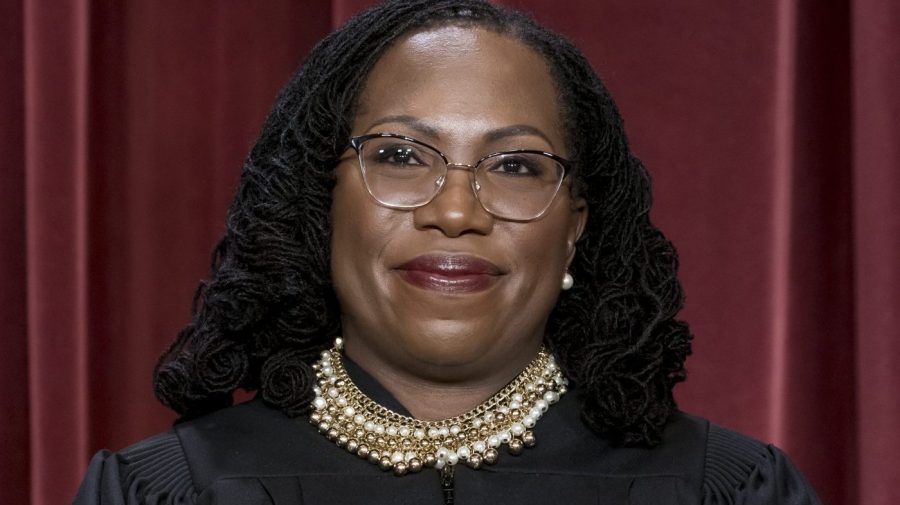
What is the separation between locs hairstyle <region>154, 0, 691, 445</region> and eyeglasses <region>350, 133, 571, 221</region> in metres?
0.06

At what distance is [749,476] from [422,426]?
36 cm

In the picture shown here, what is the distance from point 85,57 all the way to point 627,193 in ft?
2.87

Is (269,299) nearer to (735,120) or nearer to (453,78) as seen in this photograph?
(453,78)

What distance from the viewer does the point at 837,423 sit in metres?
1.91

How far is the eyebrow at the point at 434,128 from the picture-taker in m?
1.42

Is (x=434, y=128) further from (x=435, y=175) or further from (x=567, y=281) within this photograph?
(x=567, y=281)

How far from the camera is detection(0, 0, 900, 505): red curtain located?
6.34 ft

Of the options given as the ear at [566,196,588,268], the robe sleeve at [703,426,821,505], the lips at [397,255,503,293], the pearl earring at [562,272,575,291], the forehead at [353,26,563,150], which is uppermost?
the forehead at [353,26,563,150]

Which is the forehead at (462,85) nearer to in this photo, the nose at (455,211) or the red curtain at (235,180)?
the nose at (455,211)

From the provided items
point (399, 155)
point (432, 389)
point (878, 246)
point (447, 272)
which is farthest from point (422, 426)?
point (878, 246)

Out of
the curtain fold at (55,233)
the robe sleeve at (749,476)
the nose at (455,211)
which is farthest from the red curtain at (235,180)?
the nose at (455,211)

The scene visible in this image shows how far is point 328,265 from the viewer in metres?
1.51

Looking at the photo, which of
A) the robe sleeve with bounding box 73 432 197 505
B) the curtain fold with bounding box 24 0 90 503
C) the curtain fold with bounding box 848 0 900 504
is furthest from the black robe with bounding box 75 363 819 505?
the curtain fold with bounding box 24 0 90 503

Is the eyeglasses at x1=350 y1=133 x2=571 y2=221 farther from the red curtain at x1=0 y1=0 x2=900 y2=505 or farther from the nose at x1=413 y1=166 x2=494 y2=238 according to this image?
the red curtain at x1=0 y1=0 x2=900 y2=505
